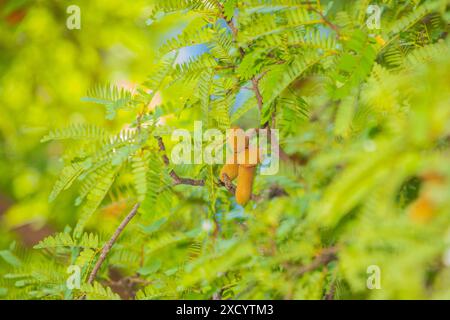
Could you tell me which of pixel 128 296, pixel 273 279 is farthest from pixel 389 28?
pixel 128 296

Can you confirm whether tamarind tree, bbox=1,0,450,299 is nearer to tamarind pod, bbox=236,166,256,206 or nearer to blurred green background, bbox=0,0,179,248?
tamarind pod, bbox=236,166,256,206

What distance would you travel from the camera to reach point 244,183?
2.15 feet

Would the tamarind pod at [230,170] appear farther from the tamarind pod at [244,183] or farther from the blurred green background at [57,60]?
the blurred green background at [57,60]

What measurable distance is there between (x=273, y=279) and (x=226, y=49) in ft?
0.93

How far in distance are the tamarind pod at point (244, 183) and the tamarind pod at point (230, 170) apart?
1 centimetres

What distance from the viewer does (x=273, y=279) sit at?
0.54m

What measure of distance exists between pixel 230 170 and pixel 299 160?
206 mm

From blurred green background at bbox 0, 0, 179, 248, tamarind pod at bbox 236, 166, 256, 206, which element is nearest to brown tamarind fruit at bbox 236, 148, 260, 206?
tamarind pod at bbox 236, 166, 256, 206

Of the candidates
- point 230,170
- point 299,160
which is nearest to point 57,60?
point 299,160

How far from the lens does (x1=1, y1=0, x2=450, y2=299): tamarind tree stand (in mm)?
412

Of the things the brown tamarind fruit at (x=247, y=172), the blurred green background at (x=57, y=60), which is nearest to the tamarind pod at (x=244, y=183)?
the brown tamarind fruit at (x=247, y=172)

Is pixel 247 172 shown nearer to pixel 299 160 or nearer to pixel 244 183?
pixel 244 183

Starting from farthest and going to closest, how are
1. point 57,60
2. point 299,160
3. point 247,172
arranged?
point 57,60, point 299,160, point 247,172
